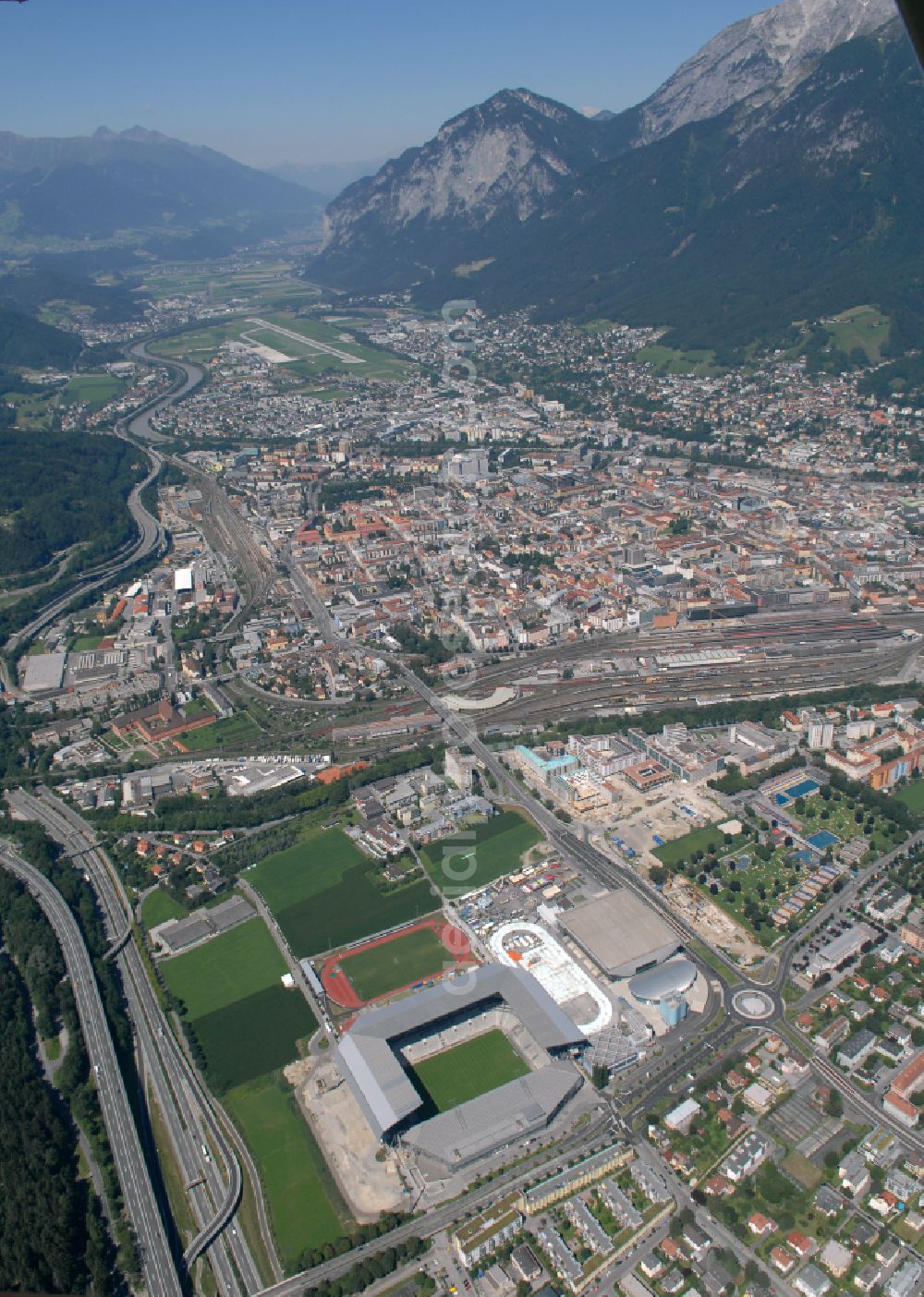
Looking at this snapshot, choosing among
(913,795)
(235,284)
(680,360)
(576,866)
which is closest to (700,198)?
→ (680,360)

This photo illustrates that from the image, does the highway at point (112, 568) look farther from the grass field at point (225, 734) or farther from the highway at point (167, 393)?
the grass field at point (225, 734)

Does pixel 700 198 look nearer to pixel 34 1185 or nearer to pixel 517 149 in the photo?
pixel 517 149

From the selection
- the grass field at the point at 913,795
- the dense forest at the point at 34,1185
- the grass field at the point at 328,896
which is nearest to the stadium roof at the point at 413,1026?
the grass field at the point at 328,896

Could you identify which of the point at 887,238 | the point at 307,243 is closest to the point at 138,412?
the point at 887,238

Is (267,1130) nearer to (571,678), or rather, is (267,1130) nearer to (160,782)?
(160,782)

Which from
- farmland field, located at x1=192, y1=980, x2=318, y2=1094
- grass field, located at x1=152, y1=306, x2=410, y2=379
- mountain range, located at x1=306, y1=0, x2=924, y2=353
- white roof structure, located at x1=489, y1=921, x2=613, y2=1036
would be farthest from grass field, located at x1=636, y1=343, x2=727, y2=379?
farmland field, located at x1=192, y1=980, x2=318, y2=1094
